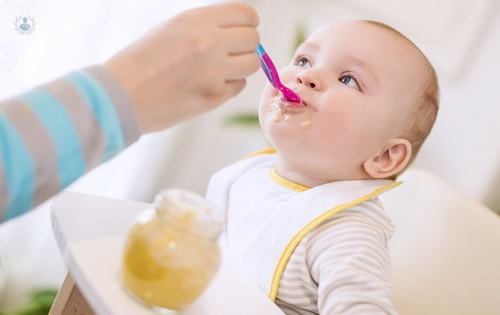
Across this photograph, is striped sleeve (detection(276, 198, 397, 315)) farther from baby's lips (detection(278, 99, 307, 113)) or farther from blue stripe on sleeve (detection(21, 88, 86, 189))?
blue stripe on sleeve (detection(21, 88, 86, 189))

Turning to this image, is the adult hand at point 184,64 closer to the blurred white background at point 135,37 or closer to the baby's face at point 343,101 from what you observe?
the baby's face at point 343,101

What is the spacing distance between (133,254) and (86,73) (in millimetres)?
196

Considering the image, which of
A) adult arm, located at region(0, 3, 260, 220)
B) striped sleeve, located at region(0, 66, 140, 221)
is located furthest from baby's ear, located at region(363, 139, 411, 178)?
striped sleeve, located at region(0, 66, 140, 221)

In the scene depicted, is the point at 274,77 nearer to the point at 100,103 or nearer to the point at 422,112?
the point at 422,112

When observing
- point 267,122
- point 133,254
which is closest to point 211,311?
point 133,254

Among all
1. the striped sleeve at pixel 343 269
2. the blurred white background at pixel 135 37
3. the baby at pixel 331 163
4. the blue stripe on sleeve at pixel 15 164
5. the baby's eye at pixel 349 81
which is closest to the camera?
the blue stripe on sleeve at pixel 15 164

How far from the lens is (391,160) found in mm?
1042

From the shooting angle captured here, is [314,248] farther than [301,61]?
No

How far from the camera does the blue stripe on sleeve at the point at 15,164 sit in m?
0.52

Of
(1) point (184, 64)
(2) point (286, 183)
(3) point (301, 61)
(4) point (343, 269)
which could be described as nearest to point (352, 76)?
(3) point (301, 61)

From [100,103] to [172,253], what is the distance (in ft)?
0.55

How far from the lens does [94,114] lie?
0.57 m

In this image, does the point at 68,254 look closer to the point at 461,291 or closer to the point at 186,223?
the point at 186,223

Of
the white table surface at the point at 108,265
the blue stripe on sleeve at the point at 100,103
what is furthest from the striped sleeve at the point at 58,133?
the white table surface at the point at 108,265
